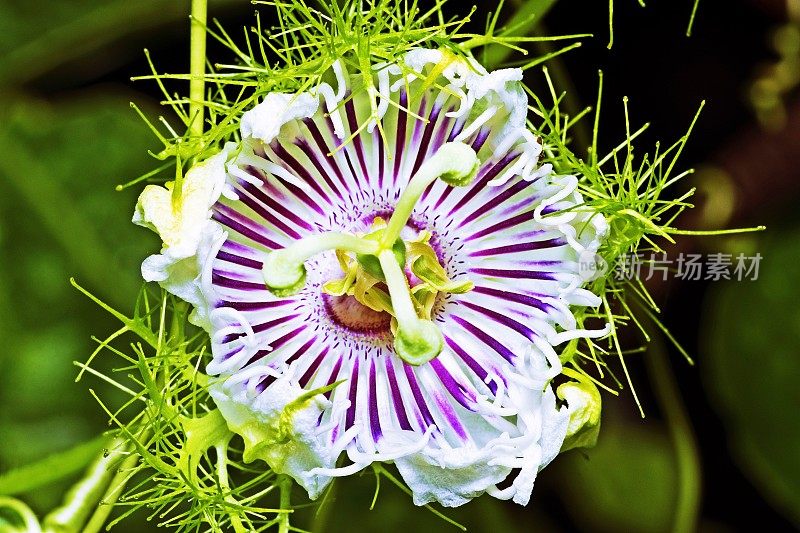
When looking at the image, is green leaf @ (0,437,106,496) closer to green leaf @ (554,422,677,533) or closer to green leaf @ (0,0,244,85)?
green leaf @ (0,0,244,85)

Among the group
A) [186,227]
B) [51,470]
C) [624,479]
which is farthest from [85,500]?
[624,479]

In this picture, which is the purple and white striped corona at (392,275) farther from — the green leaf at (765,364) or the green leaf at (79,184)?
the green leaf at (765,364)

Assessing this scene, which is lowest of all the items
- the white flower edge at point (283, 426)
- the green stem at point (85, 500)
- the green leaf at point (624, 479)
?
the green leaf at point (624, 479)

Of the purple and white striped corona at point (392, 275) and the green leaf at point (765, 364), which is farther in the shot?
the green leaf at point (765, 364)

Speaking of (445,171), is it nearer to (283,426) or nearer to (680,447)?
(283,426)

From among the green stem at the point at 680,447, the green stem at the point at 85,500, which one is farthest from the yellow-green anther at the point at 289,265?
the green stem at the point at 680,447

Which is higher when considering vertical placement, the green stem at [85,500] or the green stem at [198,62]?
the green stem at [198,62]

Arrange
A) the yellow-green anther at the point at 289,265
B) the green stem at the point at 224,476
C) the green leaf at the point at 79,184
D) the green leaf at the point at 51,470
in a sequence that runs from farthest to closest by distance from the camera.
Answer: the green leaf at the point at 79,184
the green leaf at the point at 51,470
the green stem at the point at 224,476
the yellow-green anther at the point at 289,265
